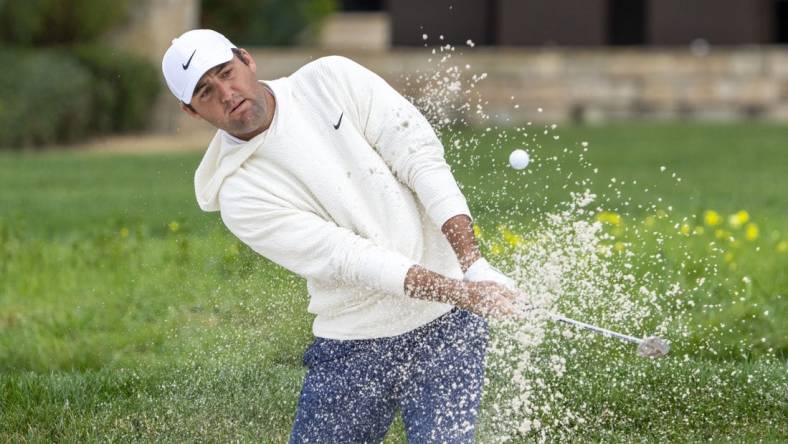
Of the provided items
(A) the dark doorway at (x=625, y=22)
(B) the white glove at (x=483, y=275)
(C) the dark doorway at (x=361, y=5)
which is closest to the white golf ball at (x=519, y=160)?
(B) the white glove at (x=483, y=275)

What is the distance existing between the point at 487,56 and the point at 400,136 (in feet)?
53.7

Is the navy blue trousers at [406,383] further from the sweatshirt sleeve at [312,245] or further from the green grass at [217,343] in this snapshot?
the green grass at [217,343]

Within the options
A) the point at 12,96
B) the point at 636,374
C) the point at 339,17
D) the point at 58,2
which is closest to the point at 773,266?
the point at 636,374

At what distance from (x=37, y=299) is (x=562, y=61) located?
46.3ft

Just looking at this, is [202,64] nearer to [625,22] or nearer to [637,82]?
[637,82]

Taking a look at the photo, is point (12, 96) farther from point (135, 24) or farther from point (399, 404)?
point (399, 404)

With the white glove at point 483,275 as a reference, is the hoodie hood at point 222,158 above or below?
above

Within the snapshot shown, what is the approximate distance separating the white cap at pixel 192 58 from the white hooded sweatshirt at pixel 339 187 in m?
0.17

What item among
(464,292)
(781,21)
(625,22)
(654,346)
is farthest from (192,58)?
(781,21)

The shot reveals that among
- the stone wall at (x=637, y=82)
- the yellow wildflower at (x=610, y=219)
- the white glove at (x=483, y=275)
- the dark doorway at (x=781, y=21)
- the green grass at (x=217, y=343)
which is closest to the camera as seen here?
the white glove at (x=483, y=275)

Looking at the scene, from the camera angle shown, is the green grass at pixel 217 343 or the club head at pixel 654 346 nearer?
the club head at pixel 654 346

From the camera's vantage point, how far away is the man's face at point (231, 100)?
354 cm

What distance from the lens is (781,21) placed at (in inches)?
982

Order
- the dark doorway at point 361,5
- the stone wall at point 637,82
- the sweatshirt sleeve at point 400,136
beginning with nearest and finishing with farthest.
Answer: the sweatshirt sleeve at point 400,136, the stone wall at point 637,82, the dark doorway at point 361,5
